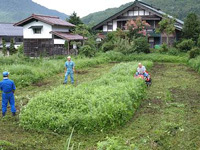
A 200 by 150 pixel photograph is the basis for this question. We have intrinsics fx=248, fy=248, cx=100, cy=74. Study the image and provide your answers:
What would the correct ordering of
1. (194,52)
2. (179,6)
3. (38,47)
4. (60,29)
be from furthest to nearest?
(179,6) → (60,29) → (38,47) → (194,52)

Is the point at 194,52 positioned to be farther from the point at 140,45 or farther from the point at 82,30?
the point at 82,30

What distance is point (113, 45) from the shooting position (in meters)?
26.0

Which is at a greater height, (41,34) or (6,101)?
(41,34)

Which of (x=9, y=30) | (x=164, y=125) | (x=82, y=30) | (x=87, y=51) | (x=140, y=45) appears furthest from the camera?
(x=9, y=30)

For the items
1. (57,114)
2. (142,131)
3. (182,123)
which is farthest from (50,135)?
(182,123)

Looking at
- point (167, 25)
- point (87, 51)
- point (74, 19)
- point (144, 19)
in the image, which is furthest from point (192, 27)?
point (74, 19)

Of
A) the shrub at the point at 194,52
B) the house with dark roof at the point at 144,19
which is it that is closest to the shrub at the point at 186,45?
the shrub at the point at 194,52

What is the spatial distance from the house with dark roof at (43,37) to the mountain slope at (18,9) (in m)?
63.9

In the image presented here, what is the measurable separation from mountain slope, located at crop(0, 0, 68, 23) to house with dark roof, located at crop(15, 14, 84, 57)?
6385 centimetres

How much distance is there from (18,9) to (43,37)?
8232 centimetres

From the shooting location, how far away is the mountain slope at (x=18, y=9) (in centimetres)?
8762

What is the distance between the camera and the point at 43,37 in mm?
25969

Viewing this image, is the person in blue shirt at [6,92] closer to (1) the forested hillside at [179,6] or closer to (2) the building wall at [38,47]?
(2) the building wall at [38,47]

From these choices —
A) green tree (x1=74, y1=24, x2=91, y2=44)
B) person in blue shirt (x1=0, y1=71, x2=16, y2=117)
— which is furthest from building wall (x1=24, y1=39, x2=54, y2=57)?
person in blue shirt (x1=0, y1=71, x2=16, y2=117)
